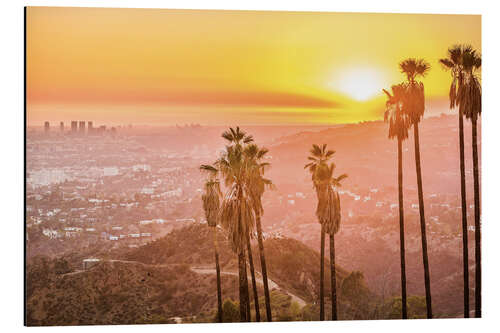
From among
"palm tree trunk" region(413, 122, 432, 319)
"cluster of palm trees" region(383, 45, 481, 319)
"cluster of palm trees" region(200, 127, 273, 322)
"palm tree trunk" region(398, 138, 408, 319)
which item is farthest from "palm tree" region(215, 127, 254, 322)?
"palm tree trunk" region(413, 122, 432, 319)

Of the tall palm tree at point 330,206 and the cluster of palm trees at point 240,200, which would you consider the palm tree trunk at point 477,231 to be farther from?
the cluster of palm trees at point 240,200

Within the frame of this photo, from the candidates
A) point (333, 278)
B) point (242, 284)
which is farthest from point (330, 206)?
point (242, 284)

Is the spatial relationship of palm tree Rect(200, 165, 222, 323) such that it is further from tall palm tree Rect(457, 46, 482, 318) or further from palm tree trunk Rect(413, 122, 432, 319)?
tall palm tree Rect(457, 46, 482, 318)

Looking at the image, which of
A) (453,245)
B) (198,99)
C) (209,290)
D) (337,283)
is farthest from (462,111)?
(209,290)

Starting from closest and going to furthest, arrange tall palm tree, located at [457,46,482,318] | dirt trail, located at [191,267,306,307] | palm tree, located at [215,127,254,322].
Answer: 1. palm tree, located at [215,127,254,322]
2. tall palm tree, located at [457,46,482,318]
3. dirt trail, located at [191,267,306,307]

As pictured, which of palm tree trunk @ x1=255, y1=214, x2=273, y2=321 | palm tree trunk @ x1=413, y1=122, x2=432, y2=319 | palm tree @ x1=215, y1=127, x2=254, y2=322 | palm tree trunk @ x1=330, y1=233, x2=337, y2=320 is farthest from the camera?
palm tree trunk @ x1=413, y1=122, x2=432, y2=319

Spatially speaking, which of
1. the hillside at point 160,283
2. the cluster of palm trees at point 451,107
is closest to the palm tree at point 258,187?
the hillside at point 160,283

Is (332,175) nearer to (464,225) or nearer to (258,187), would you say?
(258,187)

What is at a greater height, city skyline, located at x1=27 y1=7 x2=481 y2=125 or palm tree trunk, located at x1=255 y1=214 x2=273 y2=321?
city skyline, located at x1=27 y1=7 x2=481 y2=125
